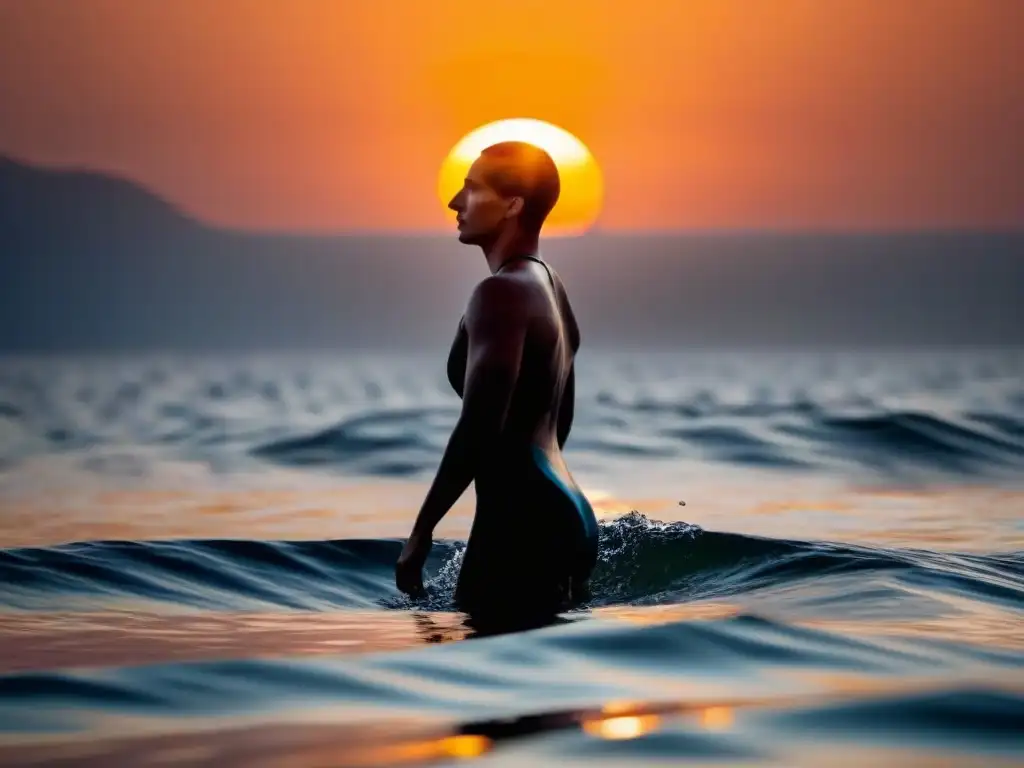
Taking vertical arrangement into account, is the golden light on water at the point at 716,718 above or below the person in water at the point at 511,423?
below

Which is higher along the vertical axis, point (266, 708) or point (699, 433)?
point (699, 433)

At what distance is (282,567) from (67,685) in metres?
3.15

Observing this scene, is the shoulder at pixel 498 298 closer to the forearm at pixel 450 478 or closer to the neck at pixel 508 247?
the neck at pixel 508 247

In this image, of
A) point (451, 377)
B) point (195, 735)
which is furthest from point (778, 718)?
point (451, 377)

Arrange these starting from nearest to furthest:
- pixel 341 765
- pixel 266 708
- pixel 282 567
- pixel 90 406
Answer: pixel 341 765 < pixel 266 708 < pixel 282 567 < pixel 90 406

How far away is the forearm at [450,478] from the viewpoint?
17.4 ft

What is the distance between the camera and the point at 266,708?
4008 mm

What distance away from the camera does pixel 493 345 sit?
17.5ft

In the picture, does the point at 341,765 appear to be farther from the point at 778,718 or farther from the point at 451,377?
the point at 451,377

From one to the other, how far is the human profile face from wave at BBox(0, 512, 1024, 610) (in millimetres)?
1441

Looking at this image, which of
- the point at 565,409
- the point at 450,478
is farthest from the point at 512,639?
the point at 565,409

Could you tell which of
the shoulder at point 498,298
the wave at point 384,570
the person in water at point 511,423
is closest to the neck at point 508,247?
the person in water at point 511,423

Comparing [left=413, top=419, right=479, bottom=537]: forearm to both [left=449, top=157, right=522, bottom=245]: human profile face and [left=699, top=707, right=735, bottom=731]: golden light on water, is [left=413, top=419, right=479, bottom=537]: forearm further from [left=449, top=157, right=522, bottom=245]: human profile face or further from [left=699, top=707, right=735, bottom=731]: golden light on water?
[left=699, top=707, right=735, bottom=731]: golden light on water

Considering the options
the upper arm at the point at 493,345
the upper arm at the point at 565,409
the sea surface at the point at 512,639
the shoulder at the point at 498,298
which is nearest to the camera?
the sea surface at the point at 512,639
